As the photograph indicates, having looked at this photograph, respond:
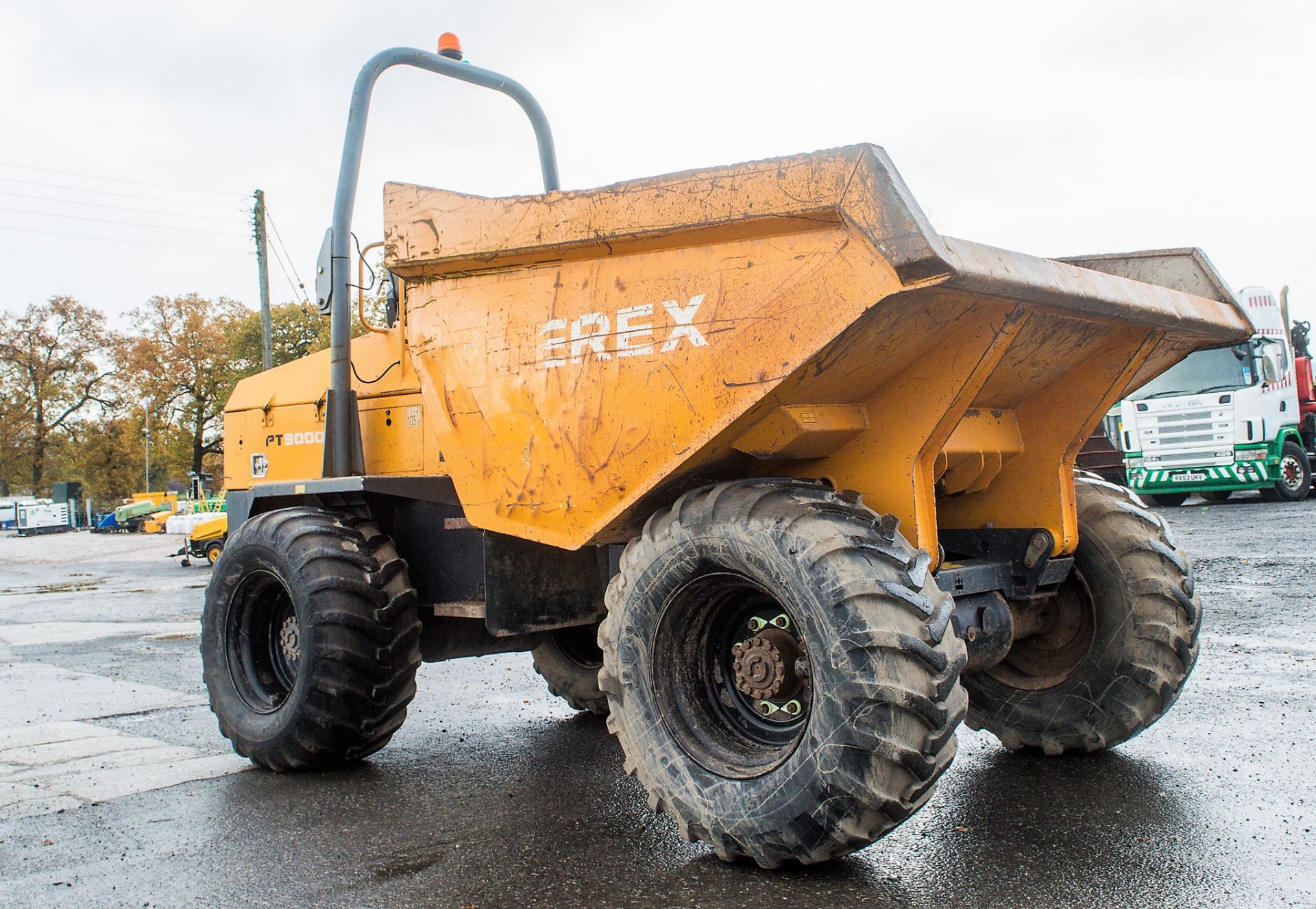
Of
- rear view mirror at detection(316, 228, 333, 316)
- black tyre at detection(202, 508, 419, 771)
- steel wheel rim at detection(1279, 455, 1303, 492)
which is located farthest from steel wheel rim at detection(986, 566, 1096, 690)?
steel wheel rim at detection(1279, 455, 1303, 492)

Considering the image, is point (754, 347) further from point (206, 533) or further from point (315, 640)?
point (206, 533)

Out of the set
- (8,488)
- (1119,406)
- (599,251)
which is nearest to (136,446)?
(8,488)

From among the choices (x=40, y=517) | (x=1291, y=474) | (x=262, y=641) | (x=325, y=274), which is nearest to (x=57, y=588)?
(x=262, y=641)

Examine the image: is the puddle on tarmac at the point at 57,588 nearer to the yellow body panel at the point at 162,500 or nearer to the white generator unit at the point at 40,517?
the yellow body panel at the point at 162,500

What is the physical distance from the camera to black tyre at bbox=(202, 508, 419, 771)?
190 inches

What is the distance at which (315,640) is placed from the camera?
15.8 feet

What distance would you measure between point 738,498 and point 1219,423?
16.5 metres

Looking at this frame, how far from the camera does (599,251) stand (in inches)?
159

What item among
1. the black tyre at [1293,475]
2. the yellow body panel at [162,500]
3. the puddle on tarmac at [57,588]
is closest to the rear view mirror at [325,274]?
the puddle on tarmac at [57,588]

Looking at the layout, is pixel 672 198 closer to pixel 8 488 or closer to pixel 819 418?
pixel 819 418

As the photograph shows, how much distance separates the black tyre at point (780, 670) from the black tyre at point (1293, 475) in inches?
717

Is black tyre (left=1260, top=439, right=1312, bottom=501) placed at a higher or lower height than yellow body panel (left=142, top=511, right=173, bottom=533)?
higher

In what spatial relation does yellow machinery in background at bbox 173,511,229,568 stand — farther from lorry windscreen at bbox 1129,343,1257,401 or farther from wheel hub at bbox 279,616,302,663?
wheel hub at bbox 279,616,302,663

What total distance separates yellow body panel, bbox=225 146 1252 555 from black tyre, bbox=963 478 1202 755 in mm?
304
